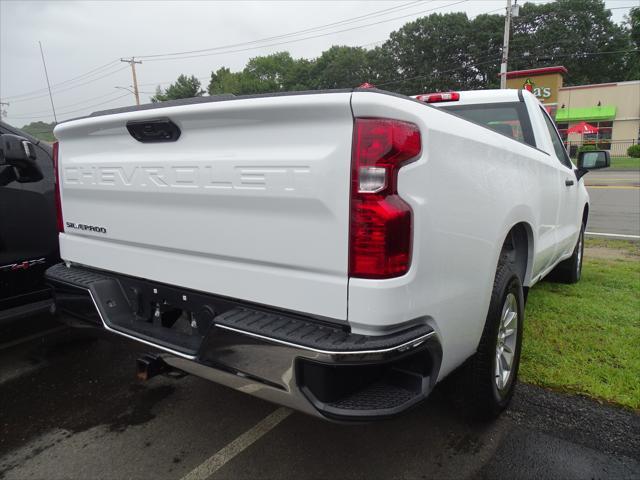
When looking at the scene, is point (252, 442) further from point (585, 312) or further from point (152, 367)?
point (585, 312)

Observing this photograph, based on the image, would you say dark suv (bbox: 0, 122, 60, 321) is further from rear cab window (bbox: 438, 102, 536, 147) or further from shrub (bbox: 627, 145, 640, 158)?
shrub (bbox: 627, 145, 640, 158)

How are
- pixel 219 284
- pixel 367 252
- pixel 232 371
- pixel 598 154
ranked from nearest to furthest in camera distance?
pixel 367 252, pixel 232 371, pixel 219 284, pixel 598 154

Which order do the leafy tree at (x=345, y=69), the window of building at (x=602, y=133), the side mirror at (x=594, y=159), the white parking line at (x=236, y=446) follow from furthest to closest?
the leafy tree at (x=345, y=69) < the window of building at (x=602, y=133) < the side mirror at (x=594, y=159) < the white parking line at (x=236, y=446)

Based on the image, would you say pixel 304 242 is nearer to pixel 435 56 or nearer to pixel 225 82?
pixel 435 56

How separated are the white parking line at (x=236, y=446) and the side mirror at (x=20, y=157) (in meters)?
2.29

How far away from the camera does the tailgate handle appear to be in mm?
2074

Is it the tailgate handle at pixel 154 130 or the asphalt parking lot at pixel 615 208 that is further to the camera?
the asphalt parking lot at pixel 615 208

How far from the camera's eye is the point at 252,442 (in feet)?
8.18

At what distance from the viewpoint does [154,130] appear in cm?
213

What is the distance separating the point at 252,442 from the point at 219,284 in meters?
0.99

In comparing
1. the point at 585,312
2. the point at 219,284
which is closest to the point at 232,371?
the point at 219,284

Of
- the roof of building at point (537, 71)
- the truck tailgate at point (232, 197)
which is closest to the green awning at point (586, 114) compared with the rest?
the roof of building at point (537, 71)

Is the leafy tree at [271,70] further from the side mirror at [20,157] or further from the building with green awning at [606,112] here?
the side mirror at [20,157]

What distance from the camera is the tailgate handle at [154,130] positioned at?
2.07m
